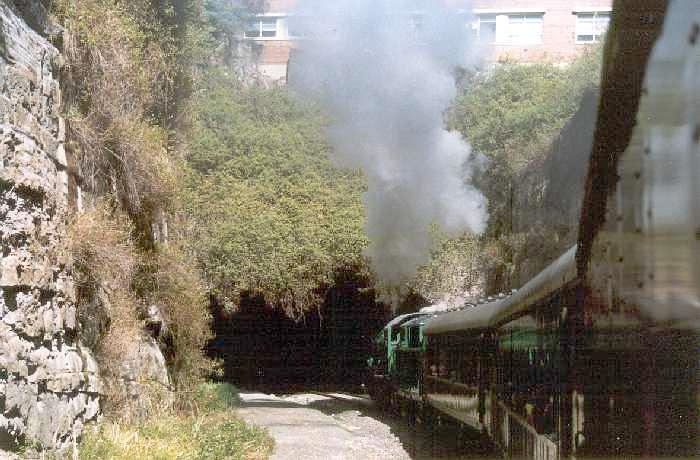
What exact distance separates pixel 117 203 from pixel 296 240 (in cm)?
1119

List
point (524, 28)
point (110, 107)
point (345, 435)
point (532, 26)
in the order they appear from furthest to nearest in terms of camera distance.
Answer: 1. point (532, 26)
2. point (524, 28)
3. point (345, 435)
4. point (110, 107)

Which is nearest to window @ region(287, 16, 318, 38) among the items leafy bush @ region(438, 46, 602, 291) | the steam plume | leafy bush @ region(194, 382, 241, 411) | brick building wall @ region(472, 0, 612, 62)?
the steam plume

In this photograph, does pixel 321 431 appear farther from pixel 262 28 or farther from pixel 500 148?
pixel 262 28

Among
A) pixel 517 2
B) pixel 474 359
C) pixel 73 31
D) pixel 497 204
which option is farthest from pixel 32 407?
pixel 517 2

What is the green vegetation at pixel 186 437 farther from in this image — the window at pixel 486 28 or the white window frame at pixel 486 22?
the window at pixel 486 28

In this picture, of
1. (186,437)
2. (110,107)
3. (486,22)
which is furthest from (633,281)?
(486,22)

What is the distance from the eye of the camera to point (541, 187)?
864 inches

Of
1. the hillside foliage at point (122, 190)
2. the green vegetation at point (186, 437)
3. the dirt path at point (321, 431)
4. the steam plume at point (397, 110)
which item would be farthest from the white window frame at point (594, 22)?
the green vegetation at point (186, 437)

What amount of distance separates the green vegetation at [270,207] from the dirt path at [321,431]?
118 inches

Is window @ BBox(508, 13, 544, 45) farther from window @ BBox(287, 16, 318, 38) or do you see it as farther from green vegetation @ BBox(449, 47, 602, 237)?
window @ BBox(287, 16, 318, 38)

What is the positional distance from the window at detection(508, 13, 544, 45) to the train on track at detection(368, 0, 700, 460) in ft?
70.6

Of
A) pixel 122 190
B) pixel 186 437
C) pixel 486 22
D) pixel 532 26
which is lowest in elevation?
pixel 186 437

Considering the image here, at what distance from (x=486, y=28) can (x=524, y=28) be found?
3.25m

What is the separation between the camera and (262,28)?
30672 mm
